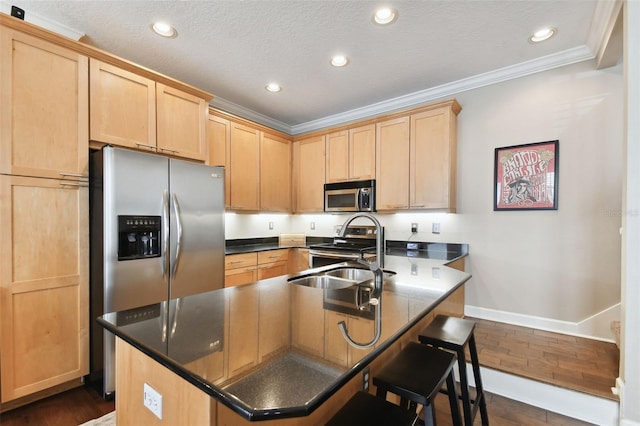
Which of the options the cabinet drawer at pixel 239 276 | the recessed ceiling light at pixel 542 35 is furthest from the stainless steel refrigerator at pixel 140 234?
the recessed ceiling light at pixel 542 35

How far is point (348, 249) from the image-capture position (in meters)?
3.33

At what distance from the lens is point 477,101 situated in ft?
10.3

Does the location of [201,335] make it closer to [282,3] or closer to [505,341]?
[282,3]

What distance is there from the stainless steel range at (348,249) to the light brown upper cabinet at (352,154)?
756 millimetres

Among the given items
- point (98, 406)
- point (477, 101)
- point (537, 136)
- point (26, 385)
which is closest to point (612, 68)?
point (537, 136)

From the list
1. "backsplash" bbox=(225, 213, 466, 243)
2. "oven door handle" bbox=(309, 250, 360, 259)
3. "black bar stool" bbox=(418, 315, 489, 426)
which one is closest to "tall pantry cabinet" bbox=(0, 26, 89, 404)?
"backsplash" bbox=(225, 213, 466, 243)

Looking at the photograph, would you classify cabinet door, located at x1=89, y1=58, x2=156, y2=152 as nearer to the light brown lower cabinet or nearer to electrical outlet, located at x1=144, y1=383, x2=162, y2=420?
the light brown lower cabinet

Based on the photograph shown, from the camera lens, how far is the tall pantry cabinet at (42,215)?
1847mm

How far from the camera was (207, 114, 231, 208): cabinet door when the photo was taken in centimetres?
335

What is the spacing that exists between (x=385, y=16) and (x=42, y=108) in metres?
2.56

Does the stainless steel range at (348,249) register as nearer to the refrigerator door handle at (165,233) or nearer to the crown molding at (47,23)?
the refrigerator door handle at (165,233)

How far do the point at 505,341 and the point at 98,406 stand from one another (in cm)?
327

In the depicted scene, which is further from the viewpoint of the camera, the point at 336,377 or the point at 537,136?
the point at 537,136

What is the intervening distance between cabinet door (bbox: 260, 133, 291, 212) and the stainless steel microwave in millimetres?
675
